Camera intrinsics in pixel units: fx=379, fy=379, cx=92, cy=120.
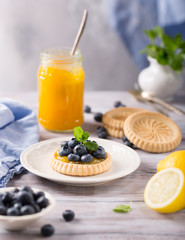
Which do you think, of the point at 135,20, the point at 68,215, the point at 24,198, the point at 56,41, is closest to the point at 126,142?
the point at 68,215

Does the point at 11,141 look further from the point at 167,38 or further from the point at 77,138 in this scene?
the point at 167,38

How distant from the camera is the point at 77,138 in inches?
54.5

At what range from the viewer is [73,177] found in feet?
4.31

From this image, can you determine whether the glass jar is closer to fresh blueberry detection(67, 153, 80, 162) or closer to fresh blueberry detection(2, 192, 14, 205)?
fresh blueberry detection(67, 153, 80, 162)

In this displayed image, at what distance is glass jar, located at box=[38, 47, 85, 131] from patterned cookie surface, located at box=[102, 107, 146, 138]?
0.14 meters

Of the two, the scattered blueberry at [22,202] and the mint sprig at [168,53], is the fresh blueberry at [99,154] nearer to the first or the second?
the scattered blueberry at [22,202]

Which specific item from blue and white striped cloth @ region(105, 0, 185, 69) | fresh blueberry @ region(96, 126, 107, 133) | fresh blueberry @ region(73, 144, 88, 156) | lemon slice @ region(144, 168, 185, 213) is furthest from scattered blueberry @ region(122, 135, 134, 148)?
blue and white striped cloth @ region(105, 0, 185, 69)

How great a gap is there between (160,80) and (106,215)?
132 centimetres

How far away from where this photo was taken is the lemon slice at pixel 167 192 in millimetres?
1124

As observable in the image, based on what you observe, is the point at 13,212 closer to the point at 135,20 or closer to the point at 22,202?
the point at 22,202

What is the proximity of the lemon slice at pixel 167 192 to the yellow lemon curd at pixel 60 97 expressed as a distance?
2.41 feet

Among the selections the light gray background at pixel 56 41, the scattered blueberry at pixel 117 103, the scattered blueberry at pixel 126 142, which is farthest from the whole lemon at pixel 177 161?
the light gray background at pixel 56 41

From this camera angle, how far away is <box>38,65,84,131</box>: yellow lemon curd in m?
1.77

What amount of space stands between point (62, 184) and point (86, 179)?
0.11 meters
